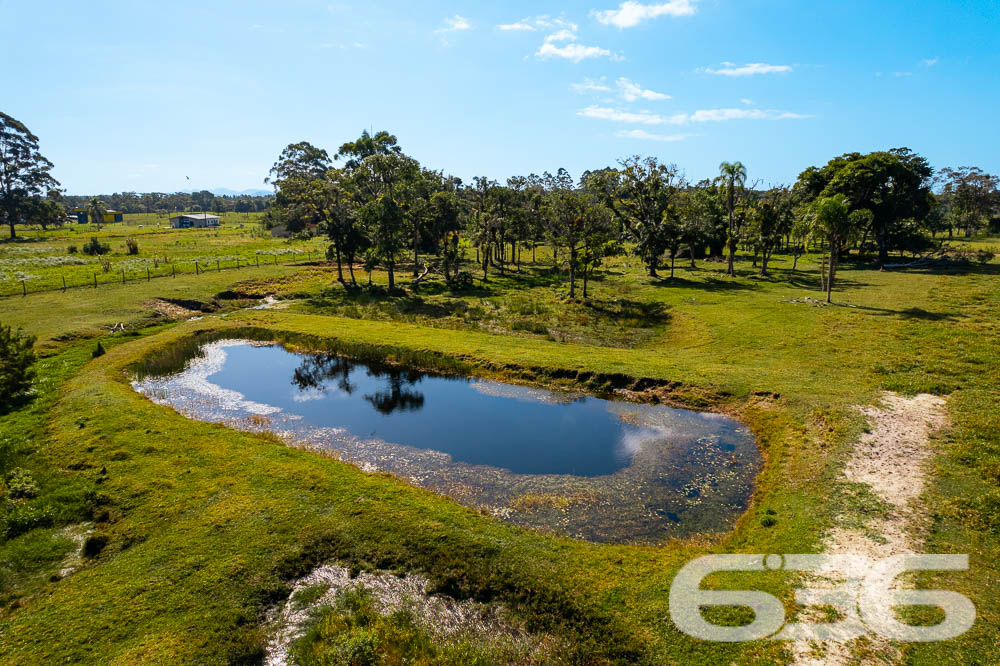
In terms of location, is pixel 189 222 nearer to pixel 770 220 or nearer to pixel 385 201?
pixel 385 201

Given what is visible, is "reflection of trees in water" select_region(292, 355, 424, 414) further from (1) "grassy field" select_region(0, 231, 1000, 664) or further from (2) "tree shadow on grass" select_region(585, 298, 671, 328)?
(2) "tree shadow on grass" select_region(585, 298, 671, 328)

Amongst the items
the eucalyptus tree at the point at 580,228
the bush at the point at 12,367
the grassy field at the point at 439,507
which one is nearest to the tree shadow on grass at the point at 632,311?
the eucalyptus tree at the point at 580,228

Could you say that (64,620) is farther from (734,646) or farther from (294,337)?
(294,337)

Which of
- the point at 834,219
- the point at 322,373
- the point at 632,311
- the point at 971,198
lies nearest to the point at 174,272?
the point at 322,373

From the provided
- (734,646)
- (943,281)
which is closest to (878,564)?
(734,646)

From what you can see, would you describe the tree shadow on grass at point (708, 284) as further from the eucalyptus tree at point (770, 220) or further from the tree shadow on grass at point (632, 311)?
the tree shadow on grass at point (632, 311)

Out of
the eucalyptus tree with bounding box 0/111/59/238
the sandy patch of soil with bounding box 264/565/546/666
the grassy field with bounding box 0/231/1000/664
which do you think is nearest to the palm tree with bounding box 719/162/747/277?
the grassy field with bounding box 0/231/1000/664
